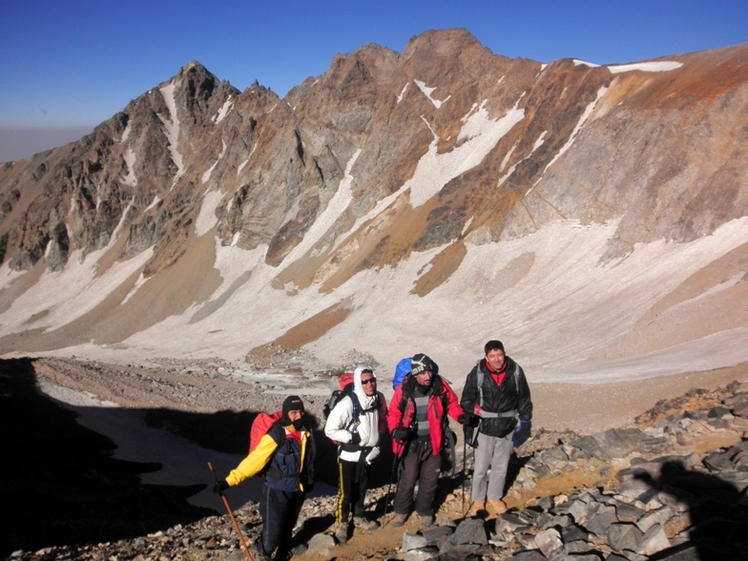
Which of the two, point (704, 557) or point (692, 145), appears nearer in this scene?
point (704, 557)

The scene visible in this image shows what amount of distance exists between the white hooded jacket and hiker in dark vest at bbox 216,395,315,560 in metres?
0.35

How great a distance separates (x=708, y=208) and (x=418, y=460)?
1257 inches

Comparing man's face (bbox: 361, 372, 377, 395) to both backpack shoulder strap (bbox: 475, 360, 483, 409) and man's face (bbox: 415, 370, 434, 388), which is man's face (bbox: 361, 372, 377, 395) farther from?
backpack shoulder strap (bbox: 475, 360, 483, 409)

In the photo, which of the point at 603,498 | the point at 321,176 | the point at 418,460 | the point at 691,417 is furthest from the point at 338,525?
the point at 321,176

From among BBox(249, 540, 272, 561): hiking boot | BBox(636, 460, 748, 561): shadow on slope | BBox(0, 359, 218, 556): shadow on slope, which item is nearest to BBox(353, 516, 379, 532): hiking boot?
BBox(249, 540, 272, 561): hiking boot

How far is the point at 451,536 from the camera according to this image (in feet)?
19.8

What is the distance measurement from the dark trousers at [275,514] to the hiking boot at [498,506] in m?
2.63

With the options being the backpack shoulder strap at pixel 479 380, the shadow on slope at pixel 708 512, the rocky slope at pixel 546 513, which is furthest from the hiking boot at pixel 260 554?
the shadow on slope at pixel 708 512

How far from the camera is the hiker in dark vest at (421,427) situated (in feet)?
21.3

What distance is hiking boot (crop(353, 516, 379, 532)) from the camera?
7082mm

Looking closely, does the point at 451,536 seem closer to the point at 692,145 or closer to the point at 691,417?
the point at 691,417

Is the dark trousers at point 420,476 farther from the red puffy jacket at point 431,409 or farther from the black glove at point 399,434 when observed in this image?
the black glove at point 399,434

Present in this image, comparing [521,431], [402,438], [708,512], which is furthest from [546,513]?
[402,438]

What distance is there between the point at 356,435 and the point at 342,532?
131 cm
